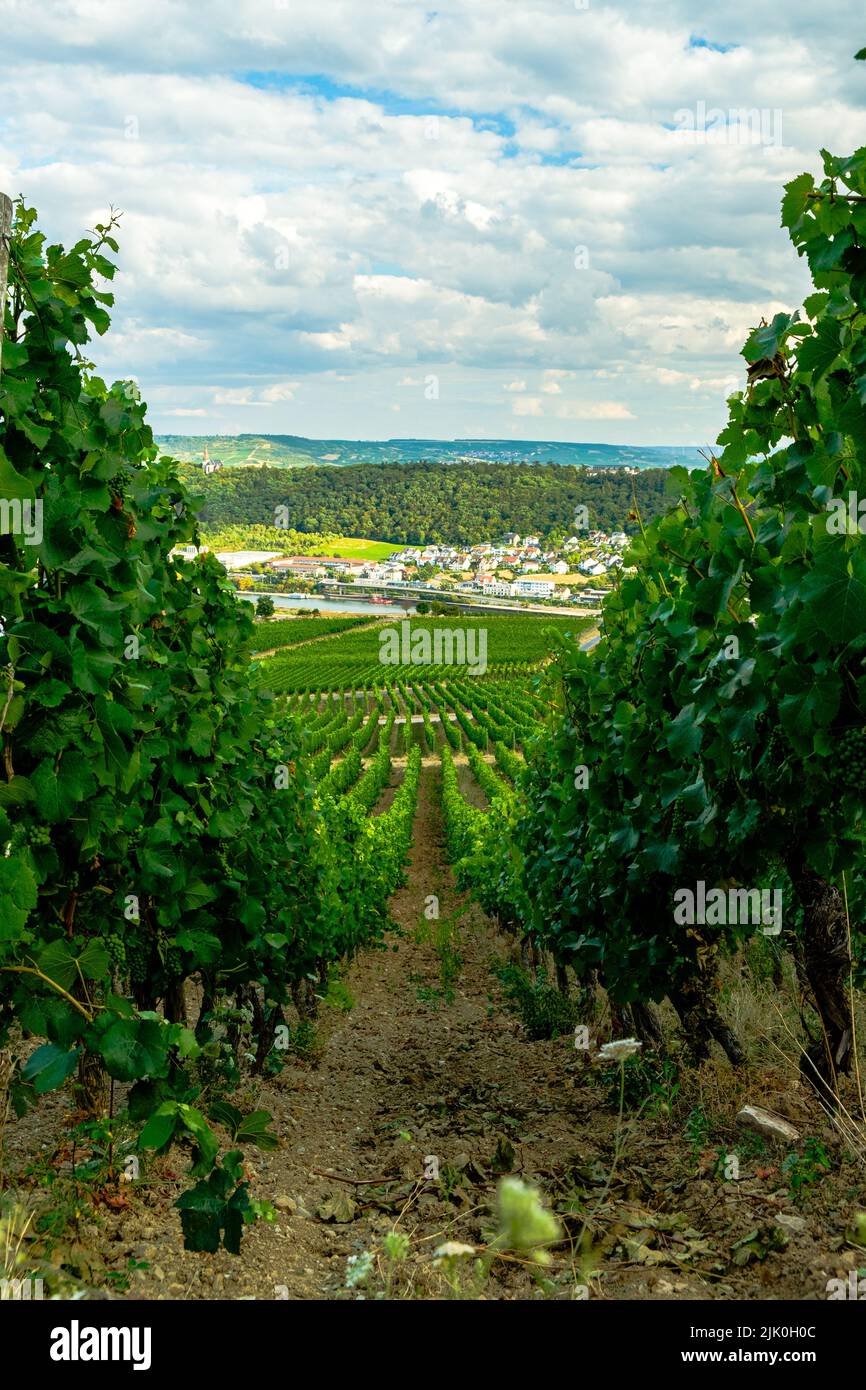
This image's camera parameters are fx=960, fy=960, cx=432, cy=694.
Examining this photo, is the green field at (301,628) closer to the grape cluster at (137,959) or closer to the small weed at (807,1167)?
the grape cluster at (137,959)

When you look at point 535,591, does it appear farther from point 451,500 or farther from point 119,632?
point 119,632

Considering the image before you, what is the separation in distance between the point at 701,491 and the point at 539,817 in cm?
478

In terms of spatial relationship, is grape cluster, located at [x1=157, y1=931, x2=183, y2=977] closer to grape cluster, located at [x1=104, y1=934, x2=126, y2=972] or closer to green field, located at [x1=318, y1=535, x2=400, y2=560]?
grape cluster, located at [x1=104, y1=934, x2=126, y2=972]

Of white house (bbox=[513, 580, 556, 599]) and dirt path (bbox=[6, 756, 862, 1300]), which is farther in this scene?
white house (bbox=[513, 580, 556, 599])

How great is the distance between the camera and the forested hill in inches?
5138

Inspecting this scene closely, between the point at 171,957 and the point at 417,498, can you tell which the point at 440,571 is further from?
the point at 171,957

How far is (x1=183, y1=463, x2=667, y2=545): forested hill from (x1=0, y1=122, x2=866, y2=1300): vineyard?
375 ft

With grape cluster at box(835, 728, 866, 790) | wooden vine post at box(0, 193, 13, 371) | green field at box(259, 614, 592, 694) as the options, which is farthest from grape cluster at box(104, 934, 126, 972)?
green field at box(259, 614, 592, 694)

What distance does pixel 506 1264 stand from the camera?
144 inches

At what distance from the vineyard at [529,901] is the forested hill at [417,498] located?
114358 millimetres

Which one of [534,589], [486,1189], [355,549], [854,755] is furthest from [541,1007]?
[355,549]

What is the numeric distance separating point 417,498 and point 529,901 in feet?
480

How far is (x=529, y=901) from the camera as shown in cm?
845
